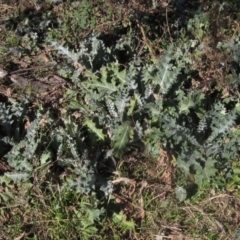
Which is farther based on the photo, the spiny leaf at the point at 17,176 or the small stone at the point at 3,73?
the small stone at the point at 3,73

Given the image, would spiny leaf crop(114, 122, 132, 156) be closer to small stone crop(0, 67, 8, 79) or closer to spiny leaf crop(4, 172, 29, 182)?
spiny leaf crop(4, 172, 29, 182)

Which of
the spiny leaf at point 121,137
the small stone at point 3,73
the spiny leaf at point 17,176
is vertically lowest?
the spiny leaf at point 17,176

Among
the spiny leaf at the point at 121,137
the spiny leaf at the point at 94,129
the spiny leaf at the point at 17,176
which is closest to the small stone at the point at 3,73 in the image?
the spiny leaf at the point at 94,129

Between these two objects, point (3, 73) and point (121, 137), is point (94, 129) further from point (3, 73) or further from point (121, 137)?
point (3, 73)

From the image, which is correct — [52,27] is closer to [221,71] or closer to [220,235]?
[221,71]

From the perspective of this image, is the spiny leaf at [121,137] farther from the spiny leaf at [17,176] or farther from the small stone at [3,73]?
the small stone at [3,73]

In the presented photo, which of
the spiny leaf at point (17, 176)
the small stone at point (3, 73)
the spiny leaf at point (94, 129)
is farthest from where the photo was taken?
the small stone at point (3, 73)

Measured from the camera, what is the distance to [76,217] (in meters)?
3.75

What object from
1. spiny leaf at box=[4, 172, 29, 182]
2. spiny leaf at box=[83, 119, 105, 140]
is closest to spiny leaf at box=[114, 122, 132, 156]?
spiny leaf at box=[83, 119, 105, 140]

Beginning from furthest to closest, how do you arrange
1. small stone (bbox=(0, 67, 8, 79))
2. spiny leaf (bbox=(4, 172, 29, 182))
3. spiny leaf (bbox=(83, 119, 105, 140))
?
1. small stone (bbox=(0, 67, 8, 79))
2. spiny leaf (bbox=(83, 119, 105, 140))
3. spiny leaf (bbox=(4, 172, 29, 182))

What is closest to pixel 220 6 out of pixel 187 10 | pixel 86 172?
pixel 187 10

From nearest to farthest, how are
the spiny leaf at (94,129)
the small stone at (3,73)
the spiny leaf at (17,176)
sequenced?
the spiny leaf at (17,176), the spiny leaf at (94,129), the small stone at (3,73)

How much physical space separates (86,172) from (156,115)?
0.70 metres

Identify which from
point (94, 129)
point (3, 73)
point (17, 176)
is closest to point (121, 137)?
point (94, 129)
